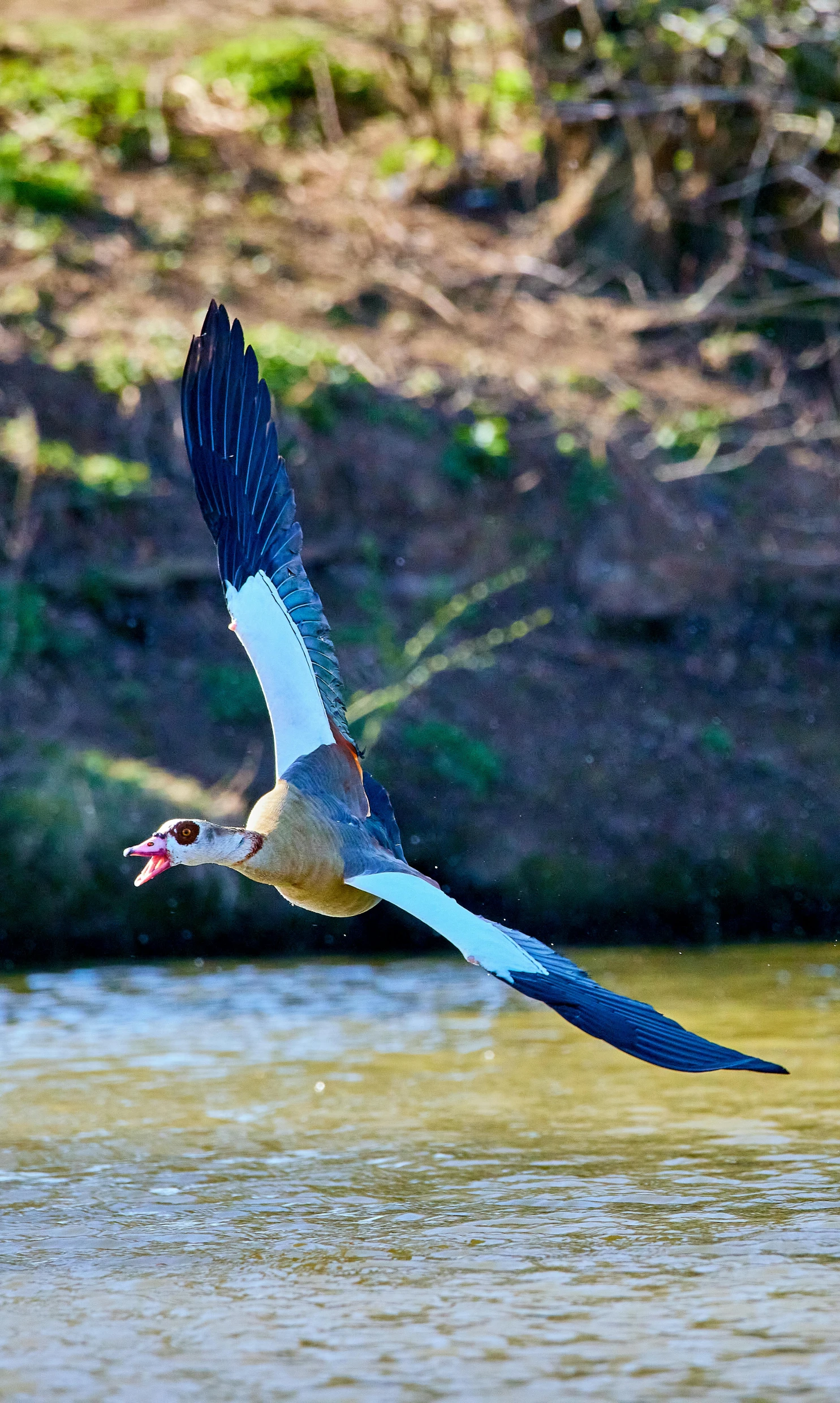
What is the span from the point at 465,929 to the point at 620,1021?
0.49 meters

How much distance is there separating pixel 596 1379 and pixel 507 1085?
321cm

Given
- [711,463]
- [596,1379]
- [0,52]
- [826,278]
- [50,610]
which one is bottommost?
[596,1379]

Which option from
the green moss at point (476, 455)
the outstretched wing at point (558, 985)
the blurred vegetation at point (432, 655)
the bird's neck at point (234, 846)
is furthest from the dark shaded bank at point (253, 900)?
the outstretched wing at point (558, 985)

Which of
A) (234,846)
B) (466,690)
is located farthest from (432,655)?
(234,846)

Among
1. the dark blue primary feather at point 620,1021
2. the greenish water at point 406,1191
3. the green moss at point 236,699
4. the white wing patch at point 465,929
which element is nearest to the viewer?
the dark blue primary feather at point 620,1021

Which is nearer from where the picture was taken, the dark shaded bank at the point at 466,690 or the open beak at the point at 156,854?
the open beak at the point at 156,854

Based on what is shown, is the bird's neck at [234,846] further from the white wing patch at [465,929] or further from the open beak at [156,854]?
the white wing patch at [465,929]

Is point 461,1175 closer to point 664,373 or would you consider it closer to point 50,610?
point 50,610

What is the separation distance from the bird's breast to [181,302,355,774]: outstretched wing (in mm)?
218

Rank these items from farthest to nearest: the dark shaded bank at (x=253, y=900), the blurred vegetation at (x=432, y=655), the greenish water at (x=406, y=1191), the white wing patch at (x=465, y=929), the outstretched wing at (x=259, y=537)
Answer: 1. the blurred vegetation at (x=432, y=655)
2. the dark shaded bank at (x=253, y=900)
3. the outstretched wing at (x=259, y=537)
4. the greenish water at (x=406, y=1191)
5. the white wing patch at (x=465, y=929)

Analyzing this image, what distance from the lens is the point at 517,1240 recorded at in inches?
227

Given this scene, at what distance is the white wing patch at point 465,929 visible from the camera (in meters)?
4.63

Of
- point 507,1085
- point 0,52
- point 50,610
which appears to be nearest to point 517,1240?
point 507,1085

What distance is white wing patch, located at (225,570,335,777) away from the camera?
5828mm
